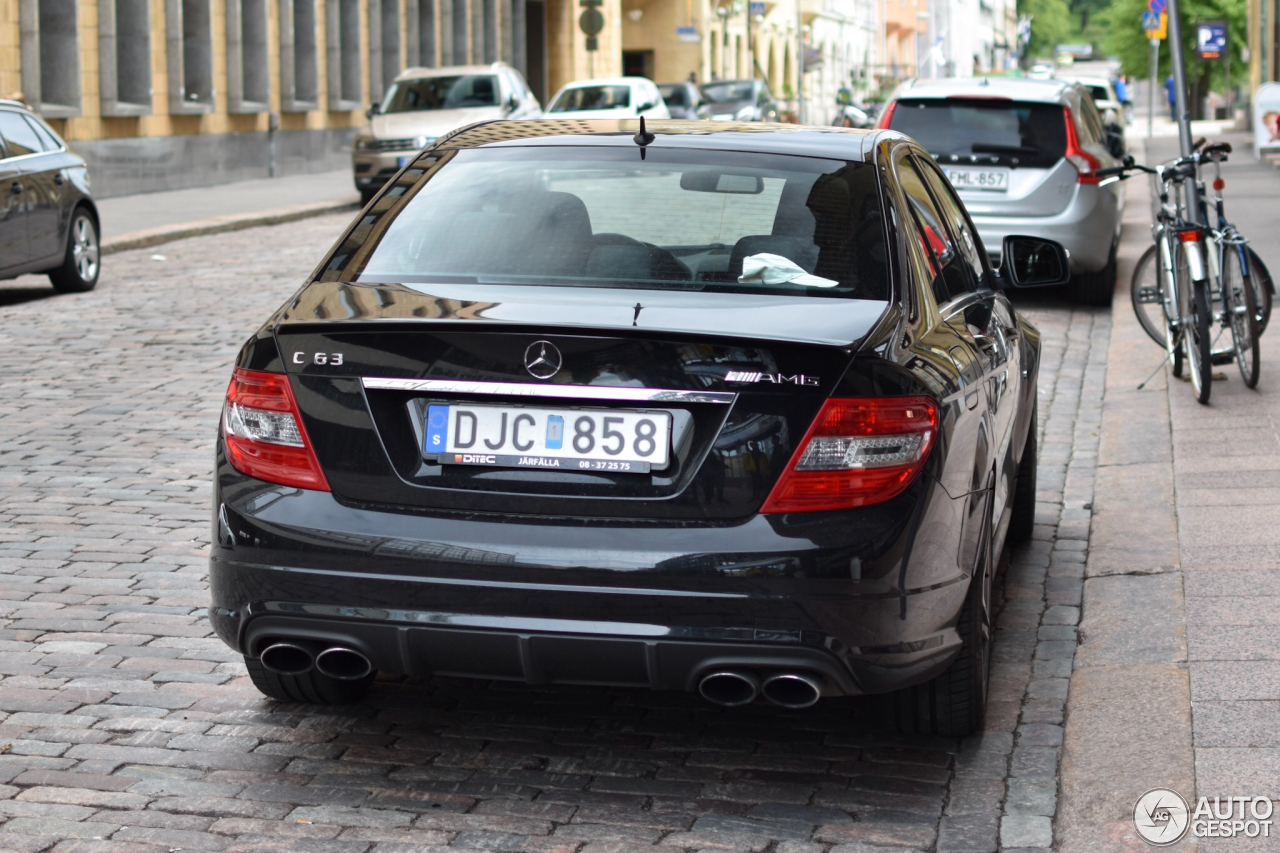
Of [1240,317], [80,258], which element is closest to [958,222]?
[1240,317]

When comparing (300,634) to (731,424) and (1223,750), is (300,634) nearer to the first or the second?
(731,424)

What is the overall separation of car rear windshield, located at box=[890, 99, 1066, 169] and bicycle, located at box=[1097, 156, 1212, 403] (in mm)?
3595

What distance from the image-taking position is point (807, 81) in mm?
89125

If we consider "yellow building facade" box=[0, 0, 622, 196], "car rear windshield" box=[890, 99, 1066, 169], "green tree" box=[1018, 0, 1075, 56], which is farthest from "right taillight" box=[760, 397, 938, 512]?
"green tree" box=[1018, 0, 1075, 56]

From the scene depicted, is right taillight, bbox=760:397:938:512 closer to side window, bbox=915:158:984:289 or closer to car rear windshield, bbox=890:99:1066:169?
side window, bbox=915:158:984:289

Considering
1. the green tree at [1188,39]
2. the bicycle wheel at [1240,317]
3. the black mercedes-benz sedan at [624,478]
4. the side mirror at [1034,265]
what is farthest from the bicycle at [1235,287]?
the green tree at [1188,39]

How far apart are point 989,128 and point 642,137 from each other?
9258mm

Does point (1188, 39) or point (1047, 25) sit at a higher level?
point (1047, 25)

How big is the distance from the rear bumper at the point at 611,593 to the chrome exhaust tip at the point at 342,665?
0.17 feet

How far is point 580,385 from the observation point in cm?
368

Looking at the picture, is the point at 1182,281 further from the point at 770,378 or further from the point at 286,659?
the point at 286,659

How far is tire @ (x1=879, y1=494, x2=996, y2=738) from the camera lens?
414 centimetres

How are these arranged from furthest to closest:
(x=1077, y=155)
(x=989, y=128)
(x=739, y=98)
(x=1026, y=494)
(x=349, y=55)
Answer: (x=739, y=98), (x=349, y=55), (x=989, y=128), (x=1077, y=155), (x=1026, y=494)

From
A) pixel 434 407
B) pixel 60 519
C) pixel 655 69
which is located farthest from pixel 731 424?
pixel 655 69
